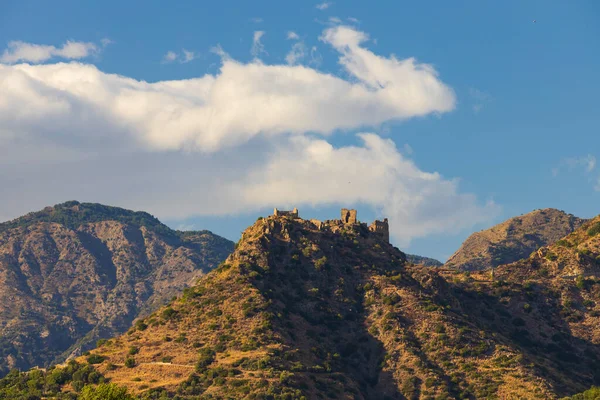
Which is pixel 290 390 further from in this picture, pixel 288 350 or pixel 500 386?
pixel 500 386

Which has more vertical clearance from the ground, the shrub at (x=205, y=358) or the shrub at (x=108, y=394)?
the shrub at (x=205, y=358)

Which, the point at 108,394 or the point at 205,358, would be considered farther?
the point at 205,358

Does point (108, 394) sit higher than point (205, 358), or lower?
lower

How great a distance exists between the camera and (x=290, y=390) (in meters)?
181

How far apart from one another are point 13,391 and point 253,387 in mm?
50267

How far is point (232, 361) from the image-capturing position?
636 feet

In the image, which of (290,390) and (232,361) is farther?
(232,361)

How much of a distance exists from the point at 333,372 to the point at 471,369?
27233mm

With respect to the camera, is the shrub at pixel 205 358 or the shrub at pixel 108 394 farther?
the shrub at pixel 205 358

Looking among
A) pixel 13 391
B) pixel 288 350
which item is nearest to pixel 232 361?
pixel 288 350

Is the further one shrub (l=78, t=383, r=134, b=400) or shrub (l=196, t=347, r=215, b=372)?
shrub (l=196, t=347, r=215, b=372)

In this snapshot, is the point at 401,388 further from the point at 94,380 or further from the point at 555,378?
the point at 94,380

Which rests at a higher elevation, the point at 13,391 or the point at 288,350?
the point at 288,350

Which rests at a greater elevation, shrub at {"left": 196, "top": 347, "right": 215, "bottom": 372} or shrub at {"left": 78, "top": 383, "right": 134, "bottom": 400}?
shrub at {"left": 196, "top": 347, "right": 215, "bottom": 372}
